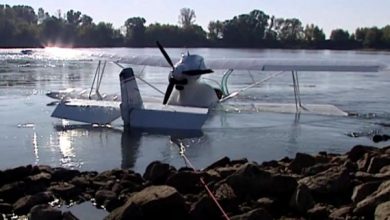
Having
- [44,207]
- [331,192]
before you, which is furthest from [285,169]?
[44,207]

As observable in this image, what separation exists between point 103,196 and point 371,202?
10.5 feet

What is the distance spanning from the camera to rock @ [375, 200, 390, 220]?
5160 millimetres

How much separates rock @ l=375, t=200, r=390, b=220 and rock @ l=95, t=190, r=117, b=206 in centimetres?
316

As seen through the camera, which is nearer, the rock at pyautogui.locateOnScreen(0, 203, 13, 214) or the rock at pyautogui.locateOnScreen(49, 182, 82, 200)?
the rock at pyautogui.locateOnScreen(0, 203, 13, 214)

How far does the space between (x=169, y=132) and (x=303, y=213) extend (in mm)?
6791

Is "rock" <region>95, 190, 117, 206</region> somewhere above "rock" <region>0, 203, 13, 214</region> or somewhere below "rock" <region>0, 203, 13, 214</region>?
above

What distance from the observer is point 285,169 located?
27.4 ft

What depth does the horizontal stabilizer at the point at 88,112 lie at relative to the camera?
43.8 ft

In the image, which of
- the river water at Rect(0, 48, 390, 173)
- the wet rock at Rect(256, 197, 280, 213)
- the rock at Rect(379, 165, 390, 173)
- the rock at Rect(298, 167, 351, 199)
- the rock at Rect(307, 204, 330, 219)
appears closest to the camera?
the rock at Rect(307, 204, 330, 219)

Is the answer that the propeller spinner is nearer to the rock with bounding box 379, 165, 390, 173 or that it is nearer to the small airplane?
the small airplane

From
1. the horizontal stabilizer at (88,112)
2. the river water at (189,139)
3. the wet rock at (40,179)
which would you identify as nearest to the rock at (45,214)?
the wet rock at (40,179)

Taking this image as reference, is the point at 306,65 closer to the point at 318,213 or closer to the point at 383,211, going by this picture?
the point at 318,213

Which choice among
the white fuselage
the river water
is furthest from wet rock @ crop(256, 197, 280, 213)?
the white fuselage

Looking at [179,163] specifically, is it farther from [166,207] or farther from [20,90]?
[20,90]
